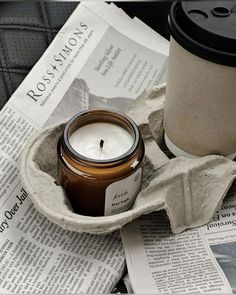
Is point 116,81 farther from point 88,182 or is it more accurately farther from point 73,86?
point 88,182

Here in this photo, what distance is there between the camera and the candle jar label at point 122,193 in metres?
0.43

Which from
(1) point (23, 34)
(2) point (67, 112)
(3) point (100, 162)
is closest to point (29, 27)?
(1) point (23, 34)

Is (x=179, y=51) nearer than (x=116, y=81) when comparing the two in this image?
Yes

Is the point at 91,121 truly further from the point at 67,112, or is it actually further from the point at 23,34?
the point at 23,34

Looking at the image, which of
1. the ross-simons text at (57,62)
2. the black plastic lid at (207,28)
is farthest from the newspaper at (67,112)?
the black plastic lid at (207,28)

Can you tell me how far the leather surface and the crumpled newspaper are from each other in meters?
0.12

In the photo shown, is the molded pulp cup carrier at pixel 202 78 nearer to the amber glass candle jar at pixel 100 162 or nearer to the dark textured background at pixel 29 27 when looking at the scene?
the amber glass candle jar at pixel 100 162

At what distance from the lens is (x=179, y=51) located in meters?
0.42

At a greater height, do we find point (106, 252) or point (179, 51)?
point (179, 51)

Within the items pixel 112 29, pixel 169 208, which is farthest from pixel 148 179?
pixel 112 29

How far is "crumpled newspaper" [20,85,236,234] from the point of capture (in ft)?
1.37

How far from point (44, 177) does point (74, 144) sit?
35 millimetres

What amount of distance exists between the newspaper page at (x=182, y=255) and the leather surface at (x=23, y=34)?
21cm

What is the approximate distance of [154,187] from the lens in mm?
441
